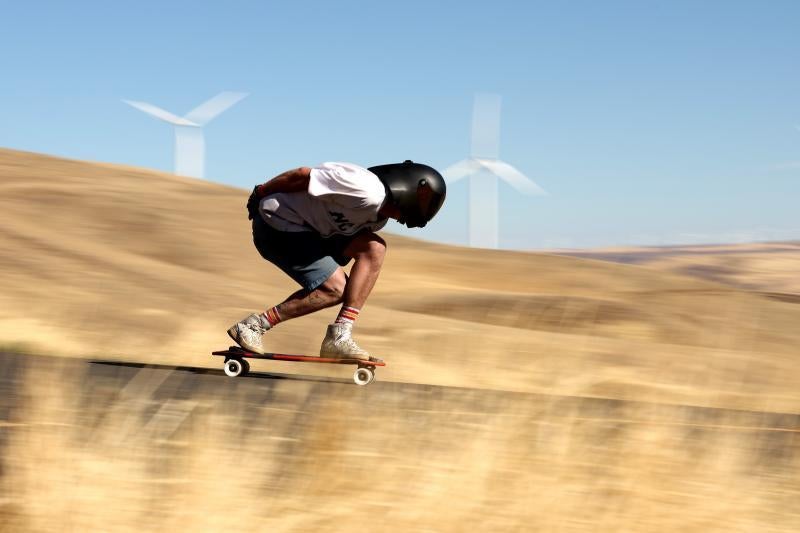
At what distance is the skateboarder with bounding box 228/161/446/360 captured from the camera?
6.79m

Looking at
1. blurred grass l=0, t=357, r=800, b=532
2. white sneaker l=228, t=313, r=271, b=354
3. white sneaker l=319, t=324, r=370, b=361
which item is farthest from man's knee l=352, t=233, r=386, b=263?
blurred grass l=0, t=357, r=800, b=532

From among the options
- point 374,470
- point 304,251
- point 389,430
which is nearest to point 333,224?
point 304,251

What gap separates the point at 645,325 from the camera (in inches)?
657

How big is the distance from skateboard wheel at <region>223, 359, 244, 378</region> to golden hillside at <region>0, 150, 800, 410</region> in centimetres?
165

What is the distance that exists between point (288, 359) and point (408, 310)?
10.7m

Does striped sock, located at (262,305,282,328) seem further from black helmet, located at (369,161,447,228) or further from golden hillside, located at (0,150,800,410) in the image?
golden hillside, located at (0,150,800,410)

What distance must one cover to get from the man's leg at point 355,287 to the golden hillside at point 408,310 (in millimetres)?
2280

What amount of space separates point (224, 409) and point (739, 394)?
5.35 metres

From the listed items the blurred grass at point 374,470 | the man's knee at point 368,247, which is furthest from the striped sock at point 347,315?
the blurred grass at point 374,470

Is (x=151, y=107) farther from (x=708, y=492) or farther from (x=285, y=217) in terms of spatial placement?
(x=708, y=492)

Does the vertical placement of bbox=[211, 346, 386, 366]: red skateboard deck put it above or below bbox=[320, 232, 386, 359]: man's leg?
below

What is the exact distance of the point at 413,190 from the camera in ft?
22.4

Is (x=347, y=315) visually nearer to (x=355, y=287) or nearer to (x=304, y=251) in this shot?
(x=355, y=287)

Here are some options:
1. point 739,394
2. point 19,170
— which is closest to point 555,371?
point 739,394
